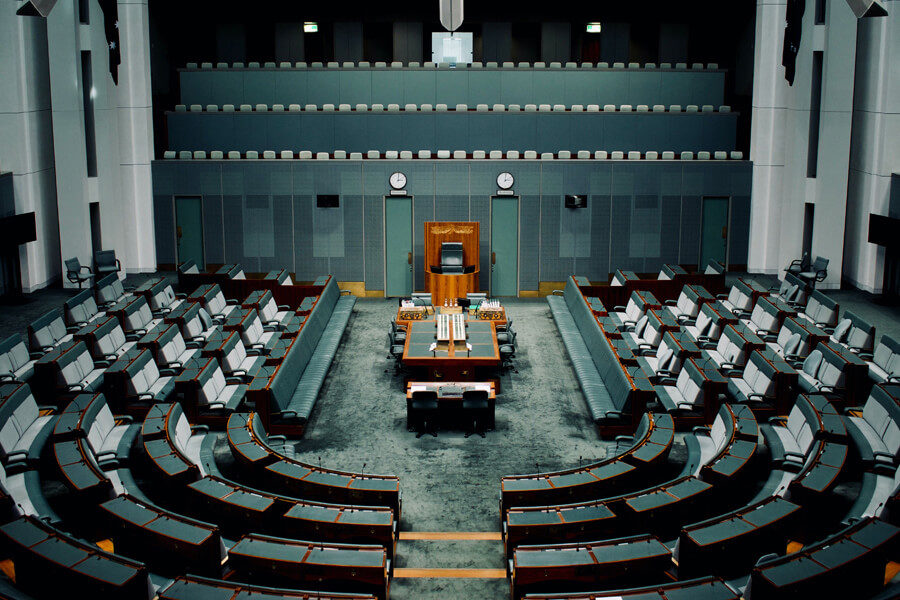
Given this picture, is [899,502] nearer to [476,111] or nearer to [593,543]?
[593,543]

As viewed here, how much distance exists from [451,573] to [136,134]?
16404mm

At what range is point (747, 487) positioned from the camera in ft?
37.3

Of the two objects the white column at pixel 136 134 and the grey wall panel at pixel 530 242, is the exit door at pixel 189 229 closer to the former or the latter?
the white column at pixel 136 134

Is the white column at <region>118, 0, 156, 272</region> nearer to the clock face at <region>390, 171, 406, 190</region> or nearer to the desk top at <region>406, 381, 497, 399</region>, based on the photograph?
the clock face at <region>390, 171, 406, 190</region>

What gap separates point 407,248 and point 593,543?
1417cm

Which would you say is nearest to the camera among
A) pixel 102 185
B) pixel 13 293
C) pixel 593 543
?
pixel 593 543

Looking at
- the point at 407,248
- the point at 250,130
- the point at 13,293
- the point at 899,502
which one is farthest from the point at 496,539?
the point at 250,130

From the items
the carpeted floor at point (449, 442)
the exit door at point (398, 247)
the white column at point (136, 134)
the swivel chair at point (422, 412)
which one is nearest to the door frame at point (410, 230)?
the exit door at point (398, 247)

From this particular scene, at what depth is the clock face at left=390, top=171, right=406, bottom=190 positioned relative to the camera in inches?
868

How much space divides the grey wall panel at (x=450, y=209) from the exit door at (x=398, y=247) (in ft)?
0.63

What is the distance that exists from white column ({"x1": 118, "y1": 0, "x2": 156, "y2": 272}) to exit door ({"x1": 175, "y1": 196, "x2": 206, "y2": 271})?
718mm

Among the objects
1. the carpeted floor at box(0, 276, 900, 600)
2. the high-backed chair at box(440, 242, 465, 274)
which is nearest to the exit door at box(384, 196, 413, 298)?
the high-backed chair at box(440, 242, 465, 274)

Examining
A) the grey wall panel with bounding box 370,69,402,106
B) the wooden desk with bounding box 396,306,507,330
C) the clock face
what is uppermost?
the grey wall panel with bounding box 370,69,402,106

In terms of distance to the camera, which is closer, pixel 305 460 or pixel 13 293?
pixel 305 460
